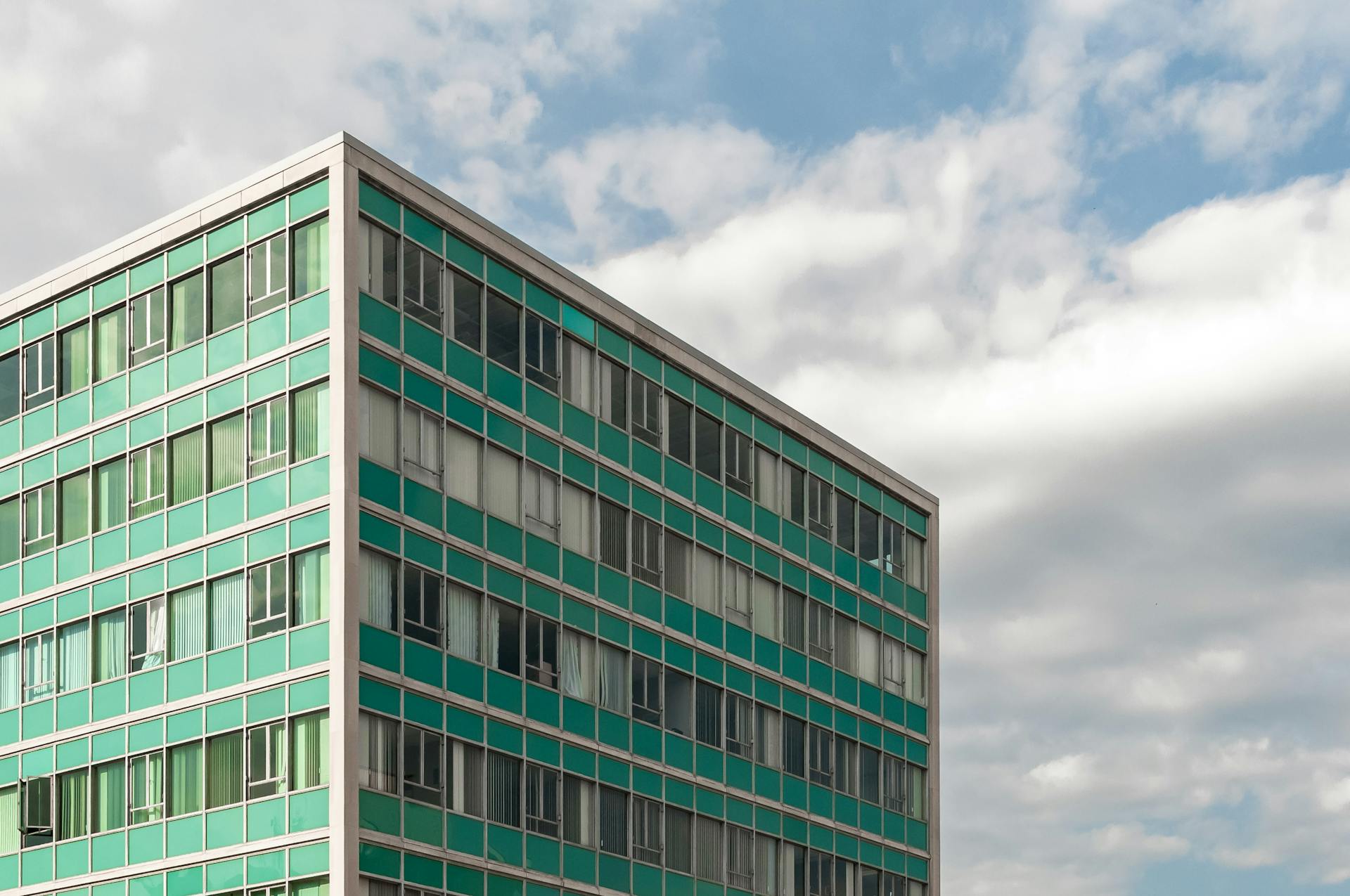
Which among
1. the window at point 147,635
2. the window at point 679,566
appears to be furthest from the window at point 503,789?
the window at point 679,566

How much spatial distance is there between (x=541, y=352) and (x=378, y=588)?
9785 millimetres

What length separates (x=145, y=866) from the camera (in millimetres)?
51469

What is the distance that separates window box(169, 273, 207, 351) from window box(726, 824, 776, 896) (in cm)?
2206

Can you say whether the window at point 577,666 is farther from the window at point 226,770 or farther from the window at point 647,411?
the window at point 226,770

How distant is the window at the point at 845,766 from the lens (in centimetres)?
6975

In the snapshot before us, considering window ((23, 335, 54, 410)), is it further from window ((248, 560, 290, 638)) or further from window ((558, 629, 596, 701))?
window ((558, 629, 596, 701))

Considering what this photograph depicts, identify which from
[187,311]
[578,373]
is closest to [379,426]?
[187,311]

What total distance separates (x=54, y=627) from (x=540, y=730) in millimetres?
13202

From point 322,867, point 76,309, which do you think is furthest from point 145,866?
point 76,309

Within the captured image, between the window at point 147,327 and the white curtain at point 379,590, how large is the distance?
29.4 ft

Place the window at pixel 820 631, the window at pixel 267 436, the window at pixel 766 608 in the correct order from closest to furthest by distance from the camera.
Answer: the window at pixel 267 436
the window at pixel 766 608
the window at pixel 820 631

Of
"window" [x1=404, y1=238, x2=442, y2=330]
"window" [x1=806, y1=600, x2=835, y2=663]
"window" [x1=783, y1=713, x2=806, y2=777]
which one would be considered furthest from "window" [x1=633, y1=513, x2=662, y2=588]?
"window" [x1=404, y1=238, x2=442, y2=330]

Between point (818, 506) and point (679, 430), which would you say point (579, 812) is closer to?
point (679, 430)

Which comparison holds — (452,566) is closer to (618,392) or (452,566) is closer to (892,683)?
(618,392)
